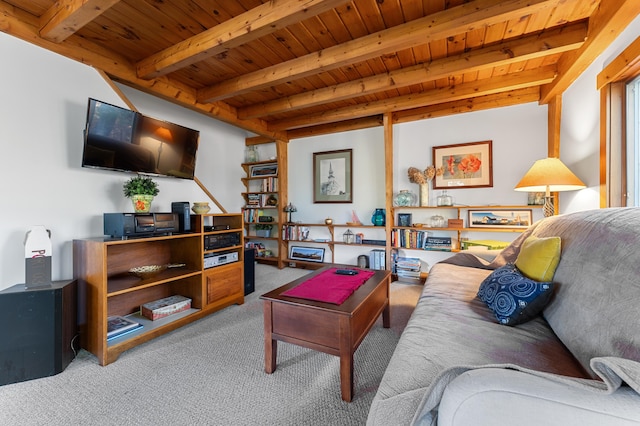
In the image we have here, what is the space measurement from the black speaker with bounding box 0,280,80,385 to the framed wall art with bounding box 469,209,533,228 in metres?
3.94

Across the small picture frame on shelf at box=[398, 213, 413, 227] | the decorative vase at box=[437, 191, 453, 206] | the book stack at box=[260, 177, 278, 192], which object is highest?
the book stack at box=[260, 177, 278, 192]

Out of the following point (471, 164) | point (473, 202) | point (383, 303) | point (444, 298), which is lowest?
point (383, 303)

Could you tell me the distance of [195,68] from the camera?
2574 mm

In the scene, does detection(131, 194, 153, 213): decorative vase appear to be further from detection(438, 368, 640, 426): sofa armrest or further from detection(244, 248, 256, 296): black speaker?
detection(438, 368, 640, 426): sofa armrest

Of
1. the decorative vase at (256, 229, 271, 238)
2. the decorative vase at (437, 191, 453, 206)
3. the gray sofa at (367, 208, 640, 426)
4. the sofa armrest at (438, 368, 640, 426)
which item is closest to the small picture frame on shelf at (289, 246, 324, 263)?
the decorative vase at (256, 229, 271, 238)

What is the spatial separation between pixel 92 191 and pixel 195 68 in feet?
4.84

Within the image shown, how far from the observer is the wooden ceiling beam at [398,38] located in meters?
1.66

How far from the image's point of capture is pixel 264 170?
450 cm

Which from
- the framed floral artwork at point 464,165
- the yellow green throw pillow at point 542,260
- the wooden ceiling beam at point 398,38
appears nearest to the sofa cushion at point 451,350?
the yellow green throw pillow at point 542,260

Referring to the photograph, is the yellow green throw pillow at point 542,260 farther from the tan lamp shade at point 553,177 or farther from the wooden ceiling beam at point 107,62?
the wooden ceiling beam at point 107,62

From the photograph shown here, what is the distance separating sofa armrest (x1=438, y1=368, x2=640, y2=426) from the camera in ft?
1.70

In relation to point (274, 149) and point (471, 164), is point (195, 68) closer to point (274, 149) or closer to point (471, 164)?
point (274, 149)

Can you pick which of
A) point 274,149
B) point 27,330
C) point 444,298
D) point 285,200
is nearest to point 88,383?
point 27,330

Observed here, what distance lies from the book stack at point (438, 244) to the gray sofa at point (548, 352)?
169 cm
